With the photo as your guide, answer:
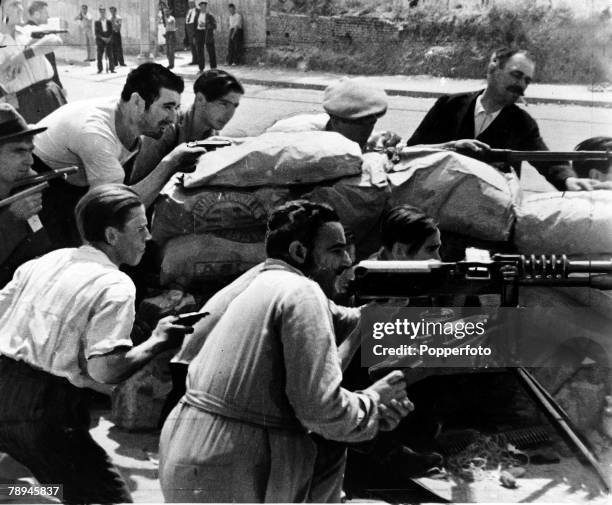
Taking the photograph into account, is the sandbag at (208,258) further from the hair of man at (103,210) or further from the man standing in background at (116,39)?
the man standing in background at (116,39)

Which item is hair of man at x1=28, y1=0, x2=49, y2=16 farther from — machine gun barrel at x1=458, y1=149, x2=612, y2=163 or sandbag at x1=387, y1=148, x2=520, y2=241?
machine gun barrel at x1=458, y1=149, x2=612, y2=163

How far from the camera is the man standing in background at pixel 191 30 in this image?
4.17 metres

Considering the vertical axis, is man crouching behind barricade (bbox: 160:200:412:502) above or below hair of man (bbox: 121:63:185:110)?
below

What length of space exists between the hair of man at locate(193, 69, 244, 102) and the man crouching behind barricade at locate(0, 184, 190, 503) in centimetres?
69

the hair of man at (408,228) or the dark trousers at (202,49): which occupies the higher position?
the dark trousers at (202,49)

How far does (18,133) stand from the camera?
4043mm

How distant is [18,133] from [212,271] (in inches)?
34.4

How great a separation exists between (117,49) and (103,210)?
89 cm

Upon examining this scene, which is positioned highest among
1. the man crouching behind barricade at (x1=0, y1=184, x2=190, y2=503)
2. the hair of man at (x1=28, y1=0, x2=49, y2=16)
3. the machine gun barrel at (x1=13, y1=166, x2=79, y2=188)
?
the hair of man at (x1=28, y1=0, x2=49, y2=16)

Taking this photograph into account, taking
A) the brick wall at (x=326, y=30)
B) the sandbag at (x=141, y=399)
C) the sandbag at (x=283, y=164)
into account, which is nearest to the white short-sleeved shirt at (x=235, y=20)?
the brick wall at (x=326, y=30)

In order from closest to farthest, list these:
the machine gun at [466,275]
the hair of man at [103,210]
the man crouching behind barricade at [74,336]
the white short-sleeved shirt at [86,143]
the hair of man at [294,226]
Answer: the hair of man at [294,226]
the man crouching behind barricade at [74,336]
the hair of man at [103,210]
the machine gun at [466,275]
the white short-sleeved shirt at [86,143]

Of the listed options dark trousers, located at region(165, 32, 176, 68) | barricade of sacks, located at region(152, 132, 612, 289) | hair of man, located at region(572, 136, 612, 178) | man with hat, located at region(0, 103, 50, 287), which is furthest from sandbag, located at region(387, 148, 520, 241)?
man with hat, located at region(0, 103, 50, 287)

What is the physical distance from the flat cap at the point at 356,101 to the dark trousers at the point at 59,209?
1.00 metres

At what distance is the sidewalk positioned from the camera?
13.6ft
